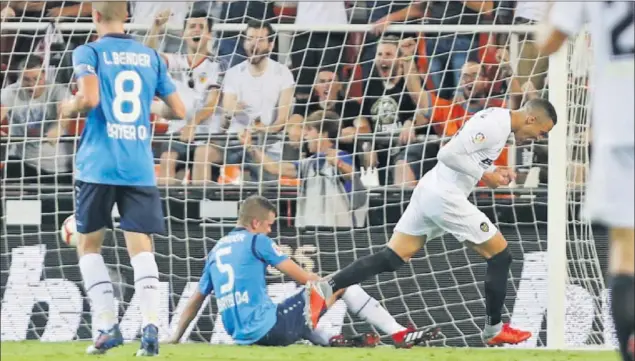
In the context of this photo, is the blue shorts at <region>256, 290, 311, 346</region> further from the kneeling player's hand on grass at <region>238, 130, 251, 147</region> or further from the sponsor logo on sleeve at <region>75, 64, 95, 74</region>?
the sponsor logo on sleeve at <region>75, 64, 95, 74</region>

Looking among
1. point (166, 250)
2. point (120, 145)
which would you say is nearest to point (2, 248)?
point (166, 250)

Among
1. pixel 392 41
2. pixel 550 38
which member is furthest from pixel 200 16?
pixel 550 38

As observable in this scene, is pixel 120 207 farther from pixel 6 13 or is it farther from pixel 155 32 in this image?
pixel 6 13

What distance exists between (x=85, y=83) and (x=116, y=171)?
1.54 ft

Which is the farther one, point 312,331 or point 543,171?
point 543,171

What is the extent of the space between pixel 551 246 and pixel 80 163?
10.4 feet

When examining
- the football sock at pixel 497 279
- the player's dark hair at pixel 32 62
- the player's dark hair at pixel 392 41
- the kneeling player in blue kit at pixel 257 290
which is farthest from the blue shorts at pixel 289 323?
the player's dark hair at pixel 32 62

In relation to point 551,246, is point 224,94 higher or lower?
higher

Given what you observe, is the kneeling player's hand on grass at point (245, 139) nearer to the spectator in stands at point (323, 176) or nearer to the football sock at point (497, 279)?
the spectator in stands at point (323, 176)

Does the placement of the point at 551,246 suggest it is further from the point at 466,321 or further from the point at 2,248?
the point at 2,248

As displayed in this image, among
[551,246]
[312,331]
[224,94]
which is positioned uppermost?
[224,94]

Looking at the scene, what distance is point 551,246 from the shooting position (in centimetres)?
820

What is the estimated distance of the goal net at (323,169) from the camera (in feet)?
29.4

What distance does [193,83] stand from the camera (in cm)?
1002
